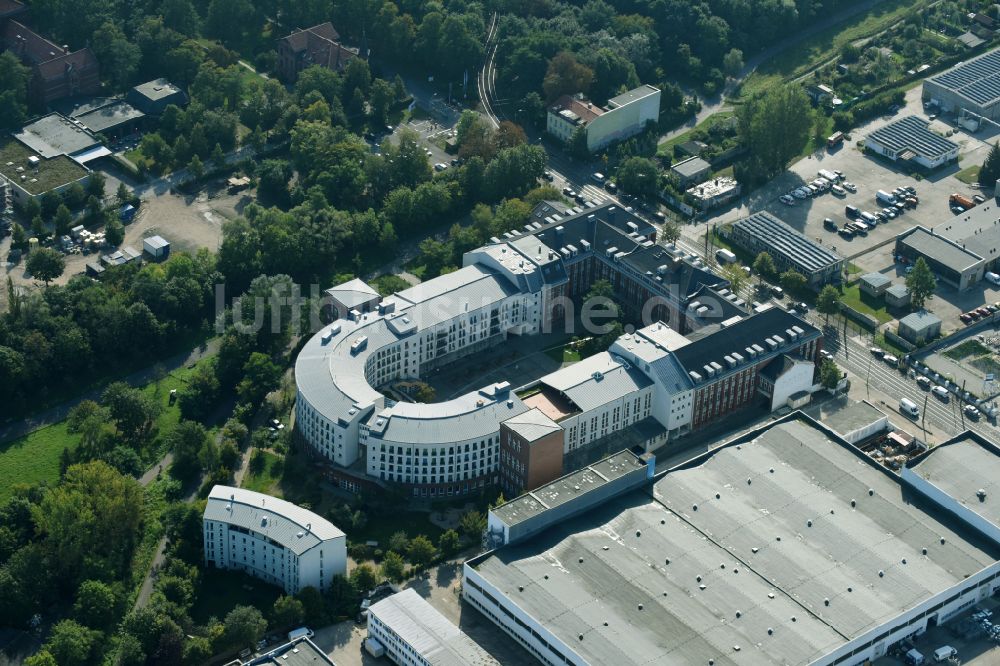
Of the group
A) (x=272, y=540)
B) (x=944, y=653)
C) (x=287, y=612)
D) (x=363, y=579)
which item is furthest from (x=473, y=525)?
(x=944, y=653)

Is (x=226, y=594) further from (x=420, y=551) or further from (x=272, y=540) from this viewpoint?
(x=420, y=551)

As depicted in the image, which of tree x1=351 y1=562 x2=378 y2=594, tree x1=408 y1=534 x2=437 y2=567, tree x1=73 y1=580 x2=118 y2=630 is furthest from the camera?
tree x1=408 y1=534 x2=437 y2=567

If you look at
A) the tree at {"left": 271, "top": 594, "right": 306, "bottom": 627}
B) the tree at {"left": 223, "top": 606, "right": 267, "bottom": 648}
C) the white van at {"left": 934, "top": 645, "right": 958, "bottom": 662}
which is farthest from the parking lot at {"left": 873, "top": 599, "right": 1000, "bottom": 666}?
the tree at {"left": 223, "top": 606, "right": 267, "bottom": 648}

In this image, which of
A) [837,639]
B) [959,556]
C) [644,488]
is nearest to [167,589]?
[644,488]

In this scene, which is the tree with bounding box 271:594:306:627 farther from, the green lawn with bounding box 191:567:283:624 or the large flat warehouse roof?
the large flat warehouse roof

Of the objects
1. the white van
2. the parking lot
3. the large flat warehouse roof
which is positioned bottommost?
the parking lot

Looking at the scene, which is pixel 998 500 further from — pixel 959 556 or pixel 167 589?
pixel 167 589
